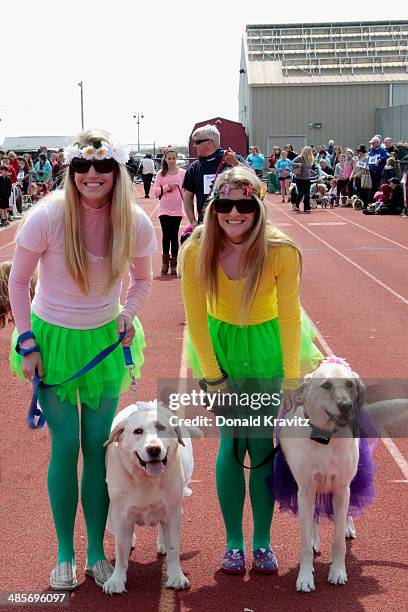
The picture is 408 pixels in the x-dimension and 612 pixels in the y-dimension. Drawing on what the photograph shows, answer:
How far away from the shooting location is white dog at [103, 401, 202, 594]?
377 centimetres

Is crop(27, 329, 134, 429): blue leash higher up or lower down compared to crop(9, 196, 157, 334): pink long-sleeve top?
lower down

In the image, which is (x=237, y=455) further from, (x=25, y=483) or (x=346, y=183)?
(x=346, y=183)

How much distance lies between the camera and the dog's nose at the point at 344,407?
3.82 metres

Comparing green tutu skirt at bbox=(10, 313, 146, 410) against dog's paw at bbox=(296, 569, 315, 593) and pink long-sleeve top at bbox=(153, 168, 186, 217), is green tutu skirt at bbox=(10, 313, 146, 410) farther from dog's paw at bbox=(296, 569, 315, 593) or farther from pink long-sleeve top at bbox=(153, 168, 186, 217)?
pink long-sleeve top at bbox=(153, 168, 186, 217)

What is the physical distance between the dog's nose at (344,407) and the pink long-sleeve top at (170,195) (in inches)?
357

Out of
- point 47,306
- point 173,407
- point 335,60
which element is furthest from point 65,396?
point 335,60

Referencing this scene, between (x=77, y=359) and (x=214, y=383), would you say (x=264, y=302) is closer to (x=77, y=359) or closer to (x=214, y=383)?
(x=214, y=383)

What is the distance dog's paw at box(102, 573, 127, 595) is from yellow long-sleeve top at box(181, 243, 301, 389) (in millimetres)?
1010

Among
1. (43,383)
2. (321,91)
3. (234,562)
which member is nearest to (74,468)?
(43,383)

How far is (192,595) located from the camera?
3.89 meters

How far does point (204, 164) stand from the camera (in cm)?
968

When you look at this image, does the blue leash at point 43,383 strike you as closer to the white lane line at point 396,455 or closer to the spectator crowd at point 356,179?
the white lane line at point 396,455

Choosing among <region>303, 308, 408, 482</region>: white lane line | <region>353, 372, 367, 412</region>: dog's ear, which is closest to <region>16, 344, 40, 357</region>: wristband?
<region>353, 372, 367, 412</region>: dog's ear

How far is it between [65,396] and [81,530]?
1.04m
